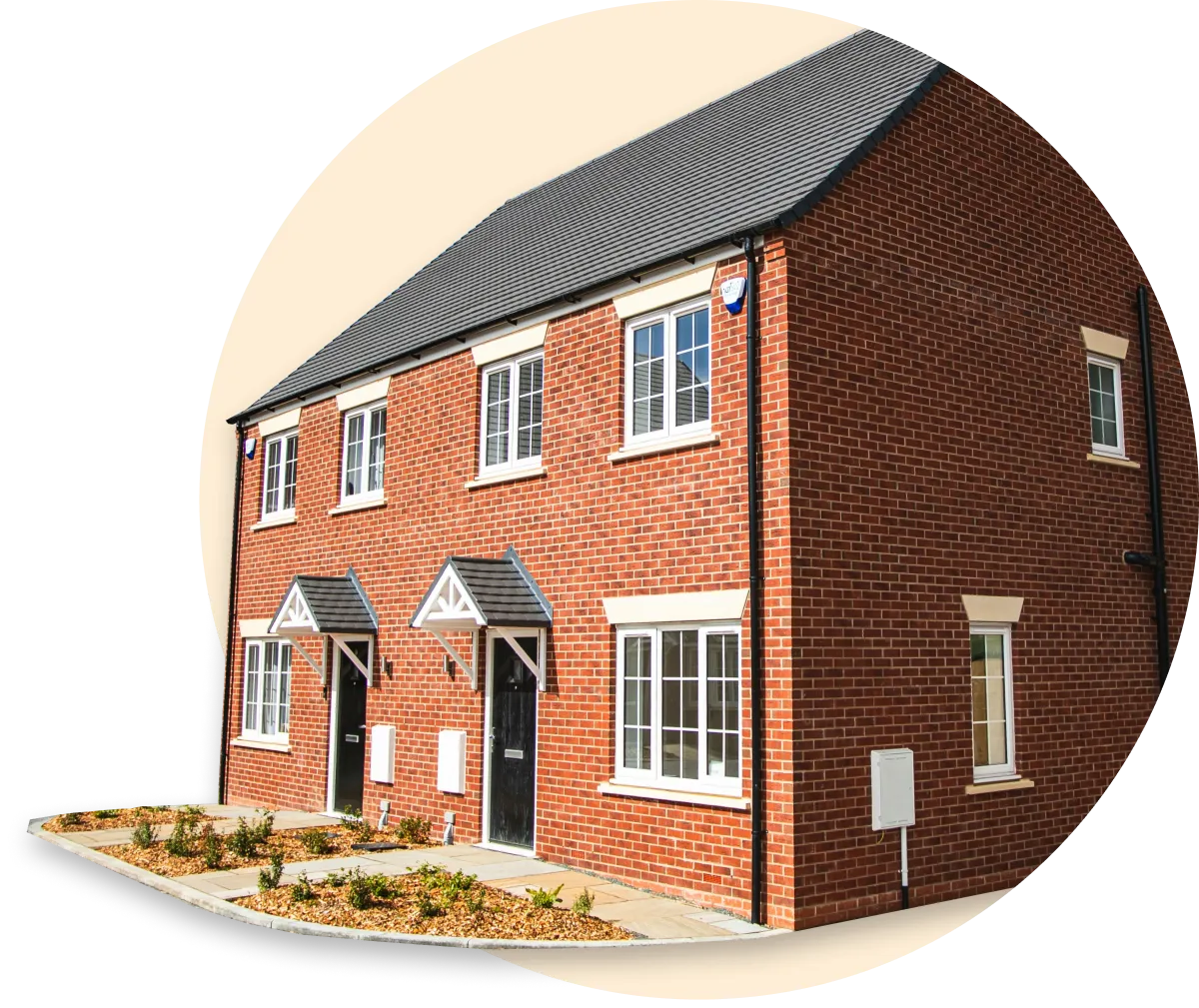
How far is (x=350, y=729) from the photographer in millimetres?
16141

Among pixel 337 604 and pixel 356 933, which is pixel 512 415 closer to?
pixel 337 604

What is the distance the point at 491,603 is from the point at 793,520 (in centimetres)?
378

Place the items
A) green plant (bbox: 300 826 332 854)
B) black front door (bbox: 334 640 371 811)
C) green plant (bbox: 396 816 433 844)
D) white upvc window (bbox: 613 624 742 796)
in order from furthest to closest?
black front door (bbox: 334 640 371 811) → green plant (bbox: 396 816 433 844) → green plant (bbox: 300 826 332 854) → white upvc window (bbox: 613 624 742 796)

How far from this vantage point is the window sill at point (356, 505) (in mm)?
15898

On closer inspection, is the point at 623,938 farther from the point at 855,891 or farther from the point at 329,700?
the point at 329,700

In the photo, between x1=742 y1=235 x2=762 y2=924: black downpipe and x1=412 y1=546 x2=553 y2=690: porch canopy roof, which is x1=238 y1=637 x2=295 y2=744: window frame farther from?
x1=742 y1=235 x2=762 y2=924: black downpipe

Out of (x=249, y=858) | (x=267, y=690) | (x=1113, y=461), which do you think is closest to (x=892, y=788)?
(x=1113, y=461)

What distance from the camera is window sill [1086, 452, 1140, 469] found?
12859 millimetres

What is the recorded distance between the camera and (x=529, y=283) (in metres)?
14.5

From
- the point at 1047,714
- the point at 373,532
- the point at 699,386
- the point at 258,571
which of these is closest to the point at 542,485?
the point at 699,386

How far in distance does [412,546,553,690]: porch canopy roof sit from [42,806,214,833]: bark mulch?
5.13 meters

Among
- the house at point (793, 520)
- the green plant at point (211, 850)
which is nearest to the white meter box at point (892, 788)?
the house at point (793, 520)

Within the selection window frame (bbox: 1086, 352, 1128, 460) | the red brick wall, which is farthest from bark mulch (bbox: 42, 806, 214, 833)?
window frame (bbox: 1086, 352, 1128, 460)

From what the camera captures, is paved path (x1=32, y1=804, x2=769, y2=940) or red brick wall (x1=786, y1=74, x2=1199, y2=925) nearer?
paved path (x1=32, y1=804, x2=769, y2=940)
